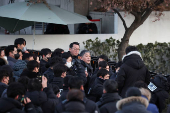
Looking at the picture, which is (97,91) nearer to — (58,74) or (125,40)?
(58,74)

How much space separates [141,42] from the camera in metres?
14.0

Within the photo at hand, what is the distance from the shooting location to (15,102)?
14.1 ft

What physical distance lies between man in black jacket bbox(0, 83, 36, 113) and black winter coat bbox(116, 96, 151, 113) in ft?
4.04

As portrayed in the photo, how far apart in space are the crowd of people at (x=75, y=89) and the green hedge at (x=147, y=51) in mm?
5409

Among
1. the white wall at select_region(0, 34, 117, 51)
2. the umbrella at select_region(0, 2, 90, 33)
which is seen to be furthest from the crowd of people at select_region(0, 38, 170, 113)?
the white wall at select_region(0, 34, 117, 51)

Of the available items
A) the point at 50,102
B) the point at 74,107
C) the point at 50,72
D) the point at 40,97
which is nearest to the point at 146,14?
the point at 50,72

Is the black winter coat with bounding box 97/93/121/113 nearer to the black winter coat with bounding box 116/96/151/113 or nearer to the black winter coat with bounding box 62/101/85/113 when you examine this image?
the black winter coat with bounding box 116/96/151/113

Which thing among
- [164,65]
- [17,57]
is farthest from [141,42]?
[17,57]

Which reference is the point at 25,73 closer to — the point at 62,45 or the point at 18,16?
the point at 18,16

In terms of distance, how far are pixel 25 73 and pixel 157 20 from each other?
9.23 metres

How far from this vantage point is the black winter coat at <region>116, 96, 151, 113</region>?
3.92 metres

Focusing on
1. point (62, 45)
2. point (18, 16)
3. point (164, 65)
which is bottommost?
point (164, 65)

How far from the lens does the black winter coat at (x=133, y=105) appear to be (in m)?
3.92

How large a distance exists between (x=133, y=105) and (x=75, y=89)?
776 millimetres
